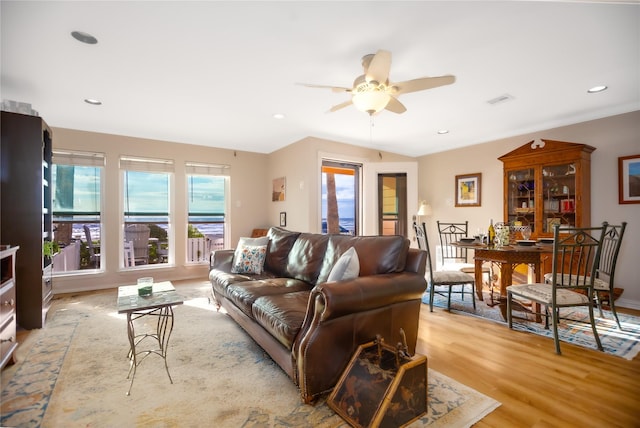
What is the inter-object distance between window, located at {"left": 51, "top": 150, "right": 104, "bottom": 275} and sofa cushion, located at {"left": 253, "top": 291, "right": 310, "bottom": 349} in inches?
151

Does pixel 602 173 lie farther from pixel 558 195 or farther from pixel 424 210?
pixel 424 210

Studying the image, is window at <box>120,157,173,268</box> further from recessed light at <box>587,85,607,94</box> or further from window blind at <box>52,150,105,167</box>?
recessed light at <box>587,85,607,94</box>

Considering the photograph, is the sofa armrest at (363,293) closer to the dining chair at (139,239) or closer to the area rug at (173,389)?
the area rug at (173,389)

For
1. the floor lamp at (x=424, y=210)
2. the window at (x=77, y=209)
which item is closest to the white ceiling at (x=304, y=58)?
the window at (x=77, y=209)

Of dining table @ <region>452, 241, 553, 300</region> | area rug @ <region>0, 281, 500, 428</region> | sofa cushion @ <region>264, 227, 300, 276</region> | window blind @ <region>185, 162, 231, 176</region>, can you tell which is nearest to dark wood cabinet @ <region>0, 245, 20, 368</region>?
area rug @ <region>0, 281, 500, 428</region>

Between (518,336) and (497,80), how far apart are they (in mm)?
2443

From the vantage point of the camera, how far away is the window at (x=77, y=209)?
4398 millimetres

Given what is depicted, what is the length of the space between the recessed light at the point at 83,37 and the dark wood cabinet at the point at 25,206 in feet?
4.47

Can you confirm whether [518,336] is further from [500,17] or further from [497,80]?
[500,17]

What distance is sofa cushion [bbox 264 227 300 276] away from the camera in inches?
132

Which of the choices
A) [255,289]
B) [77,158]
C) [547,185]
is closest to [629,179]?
[547,185]

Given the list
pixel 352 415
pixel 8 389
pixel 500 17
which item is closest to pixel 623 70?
pixel 500 17

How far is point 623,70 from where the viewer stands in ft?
8.95

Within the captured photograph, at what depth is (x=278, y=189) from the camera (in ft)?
18.3
